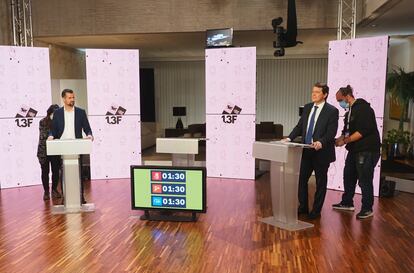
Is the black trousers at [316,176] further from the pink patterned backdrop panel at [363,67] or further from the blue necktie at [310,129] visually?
the pink patterned backdrop panel at [363,67]

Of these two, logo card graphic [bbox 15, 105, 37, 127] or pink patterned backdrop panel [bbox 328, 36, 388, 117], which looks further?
logo card graphic [bbox 15, 105, 37, 127]

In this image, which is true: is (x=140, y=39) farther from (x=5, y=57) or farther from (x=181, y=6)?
(x=5, y=57)

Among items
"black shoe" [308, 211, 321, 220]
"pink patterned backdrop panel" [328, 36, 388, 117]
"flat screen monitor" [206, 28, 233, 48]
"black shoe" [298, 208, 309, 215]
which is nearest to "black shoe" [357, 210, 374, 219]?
"black shoe" [308, 211, 321, 220]

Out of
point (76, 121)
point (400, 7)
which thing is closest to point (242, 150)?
point (76, 121)

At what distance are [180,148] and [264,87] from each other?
890 cm

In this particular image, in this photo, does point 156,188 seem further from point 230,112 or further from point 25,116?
point 25,116

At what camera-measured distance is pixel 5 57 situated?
6.13 metres

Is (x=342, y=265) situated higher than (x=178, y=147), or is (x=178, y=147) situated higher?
(x=178, y=147)

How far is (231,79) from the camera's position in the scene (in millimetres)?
6691

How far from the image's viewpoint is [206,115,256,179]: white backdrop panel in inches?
265

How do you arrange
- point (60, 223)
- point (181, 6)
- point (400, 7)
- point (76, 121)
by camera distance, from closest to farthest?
point (60, 223), point (76, 121), point (400, 7), point (181, 6)

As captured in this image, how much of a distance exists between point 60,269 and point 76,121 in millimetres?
2195

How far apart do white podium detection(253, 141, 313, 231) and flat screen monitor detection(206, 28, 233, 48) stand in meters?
3.58

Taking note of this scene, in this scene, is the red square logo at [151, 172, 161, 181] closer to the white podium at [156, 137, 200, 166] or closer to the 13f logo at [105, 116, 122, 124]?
the white podium at [156, 137, 200, 166]
